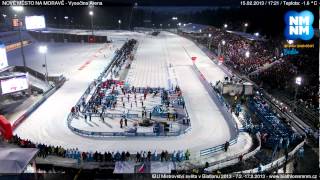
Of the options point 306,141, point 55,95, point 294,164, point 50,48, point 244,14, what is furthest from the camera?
point 244,14

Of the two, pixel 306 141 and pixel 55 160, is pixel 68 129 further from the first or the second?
pixel 306 141

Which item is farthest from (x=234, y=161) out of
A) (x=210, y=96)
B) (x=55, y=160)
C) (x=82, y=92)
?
(x=82, y=92)

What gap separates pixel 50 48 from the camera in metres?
66.7

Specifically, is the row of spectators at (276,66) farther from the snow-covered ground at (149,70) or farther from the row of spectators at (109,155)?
the row of spectators at (109,155)

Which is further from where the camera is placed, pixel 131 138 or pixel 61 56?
pixel 61 56

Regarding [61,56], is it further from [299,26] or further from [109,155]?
[109,155]

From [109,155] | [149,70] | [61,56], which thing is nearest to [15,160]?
[109,155]

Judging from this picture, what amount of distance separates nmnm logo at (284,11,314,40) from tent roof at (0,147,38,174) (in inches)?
1026

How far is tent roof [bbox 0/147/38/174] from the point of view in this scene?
14.2 metres

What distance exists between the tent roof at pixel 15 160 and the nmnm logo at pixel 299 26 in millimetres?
26053

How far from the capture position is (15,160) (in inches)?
567

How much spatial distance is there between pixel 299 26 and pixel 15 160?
27955 millimetres

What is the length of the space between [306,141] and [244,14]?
239ft

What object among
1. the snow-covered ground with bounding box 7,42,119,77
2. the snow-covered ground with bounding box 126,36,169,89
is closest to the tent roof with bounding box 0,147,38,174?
the snow-covered ground with bounding box 126,36,169,89
